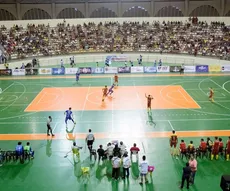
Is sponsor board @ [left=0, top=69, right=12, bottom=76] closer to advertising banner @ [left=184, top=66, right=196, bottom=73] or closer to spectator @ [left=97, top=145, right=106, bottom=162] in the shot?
advertising banner @ [left=184, top=66, right=196, bottom=73]

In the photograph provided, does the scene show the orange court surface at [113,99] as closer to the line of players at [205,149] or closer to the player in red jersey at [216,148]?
the line of players at [205,149]

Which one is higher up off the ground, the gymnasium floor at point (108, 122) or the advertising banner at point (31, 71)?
the advertising banner at point (31, 71)

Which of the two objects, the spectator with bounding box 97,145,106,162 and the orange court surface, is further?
the orange court surface

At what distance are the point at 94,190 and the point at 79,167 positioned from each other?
7.82 ft

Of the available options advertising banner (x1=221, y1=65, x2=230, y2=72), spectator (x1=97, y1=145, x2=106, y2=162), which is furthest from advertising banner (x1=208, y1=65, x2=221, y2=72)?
spectator (x1=97, y1=145, x2=106, y2=162)

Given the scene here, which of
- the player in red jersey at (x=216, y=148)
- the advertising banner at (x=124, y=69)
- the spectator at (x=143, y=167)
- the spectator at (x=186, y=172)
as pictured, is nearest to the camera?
the spectator at (x=186, y=172)

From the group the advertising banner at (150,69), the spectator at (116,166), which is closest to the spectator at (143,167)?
the spectator at (116,166)

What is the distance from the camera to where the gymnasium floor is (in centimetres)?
1521

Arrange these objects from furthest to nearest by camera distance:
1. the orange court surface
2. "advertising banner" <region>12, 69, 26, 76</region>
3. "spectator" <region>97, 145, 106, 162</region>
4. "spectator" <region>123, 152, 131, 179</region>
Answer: "advertising banner" <region>12, 69, 26, 76</region> < the orange court surface < "spectator" <region>97, 145, 106, 162</region> < "spectator" <region>123, 152, 131, 179</region>

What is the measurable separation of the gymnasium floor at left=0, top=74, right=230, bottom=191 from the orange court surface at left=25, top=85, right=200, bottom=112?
0.08 metres

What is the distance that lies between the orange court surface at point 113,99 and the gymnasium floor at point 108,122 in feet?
0.27

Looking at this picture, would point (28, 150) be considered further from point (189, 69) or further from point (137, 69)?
point (189, 69)

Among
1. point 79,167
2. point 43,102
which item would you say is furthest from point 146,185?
point 43,102

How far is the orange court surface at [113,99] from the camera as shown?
25.8m
